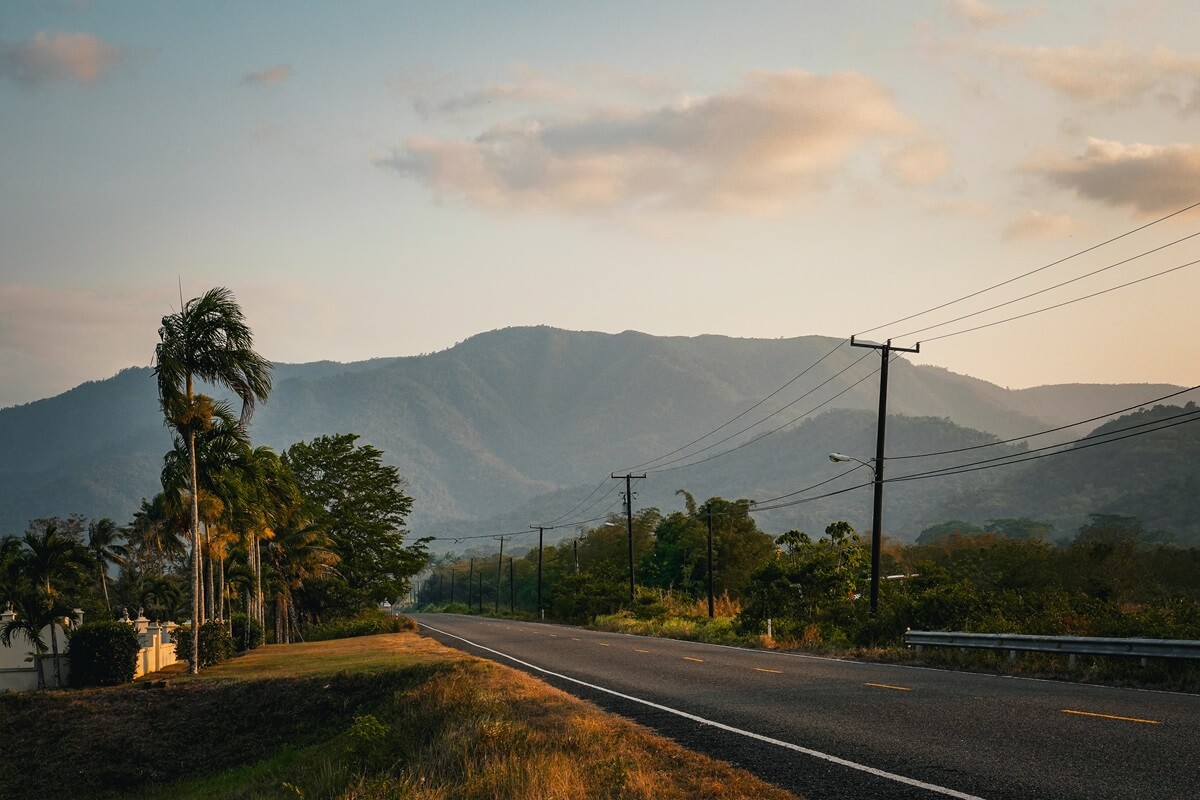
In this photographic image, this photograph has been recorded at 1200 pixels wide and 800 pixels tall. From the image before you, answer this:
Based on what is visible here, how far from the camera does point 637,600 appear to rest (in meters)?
73.5

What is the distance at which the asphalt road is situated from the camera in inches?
406

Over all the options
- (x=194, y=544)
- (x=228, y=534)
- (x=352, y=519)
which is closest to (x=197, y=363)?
(x=194, y=544)

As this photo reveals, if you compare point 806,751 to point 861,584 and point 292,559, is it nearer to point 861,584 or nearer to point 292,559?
point 861,584

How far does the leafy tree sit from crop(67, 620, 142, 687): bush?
126 ft

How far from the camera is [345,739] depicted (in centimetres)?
2172

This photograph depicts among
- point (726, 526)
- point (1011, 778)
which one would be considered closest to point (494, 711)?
point (1011, 778)

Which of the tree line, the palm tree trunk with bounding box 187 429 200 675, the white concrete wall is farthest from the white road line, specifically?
the white concrete wall

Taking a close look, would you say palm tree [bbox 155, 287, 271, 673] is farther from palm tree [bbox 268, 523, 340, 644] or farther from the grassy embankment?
palm tree [bbox 268, 523, 340, 644]

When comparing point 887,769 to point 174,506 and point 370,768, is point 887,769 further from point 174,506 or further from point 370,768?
point 174,506

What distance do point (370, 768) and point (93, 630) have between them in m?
25.2

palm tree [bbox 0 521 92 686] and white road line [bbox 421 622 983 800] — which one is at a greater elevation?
white road line [bbox 421 622 983 800]

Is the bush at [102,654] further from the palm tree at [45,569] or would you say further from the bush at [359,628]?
the bush at [359,628]

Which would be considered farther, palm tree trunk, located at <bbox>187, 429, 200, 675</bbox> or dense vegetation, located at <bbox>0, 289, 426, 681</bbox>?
dense vegetation, located at <bbox>0, 289, 426, 681</bbox>

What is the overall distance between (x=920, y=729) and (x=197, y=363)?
25858mm
